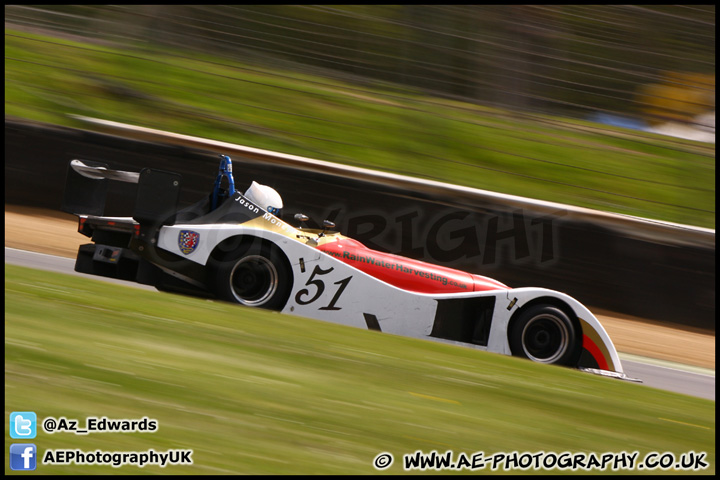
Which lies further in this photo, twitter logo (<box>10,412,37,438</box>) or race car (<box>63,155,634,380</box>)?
race car (<box>63,155,634,380</box>)

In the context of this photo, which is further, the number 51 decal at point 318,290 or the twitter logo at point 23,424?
the number 51 decal at point 318,290

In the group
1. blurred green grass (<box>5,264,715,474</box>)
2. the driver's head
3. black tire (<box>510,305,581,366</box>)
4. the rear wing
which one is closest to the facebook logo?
blurred green grass (<box>5,264,715,474</box>)

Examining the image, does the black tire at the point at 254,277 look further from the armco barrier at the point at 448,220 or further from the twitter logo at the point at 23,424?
the armco barrier at the point at 448,220

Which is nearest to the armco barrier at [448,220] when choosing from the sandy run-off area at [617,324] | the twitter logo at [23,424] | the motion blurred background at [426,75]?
the sandy run-off area at [617,324]

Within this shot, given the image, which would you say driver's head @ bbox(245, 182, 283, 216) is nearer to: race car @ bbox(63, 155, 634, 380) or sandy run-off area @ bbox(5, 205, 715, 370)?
race car @ bbox(63, 155, 634, 380)

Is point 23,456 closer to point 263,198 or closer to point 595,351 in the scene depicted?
point 263,198

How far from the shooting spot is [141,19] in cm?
1555

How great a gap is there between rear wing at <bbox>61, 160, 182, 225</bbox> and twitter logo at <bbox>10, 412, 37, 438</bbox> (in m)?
2.89

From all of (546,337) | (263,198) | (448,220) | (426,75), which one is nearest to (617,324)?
(448,220)

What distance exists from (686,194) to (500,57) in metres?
4.57

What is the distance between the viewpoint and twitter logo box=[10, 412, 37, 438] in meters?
3.16

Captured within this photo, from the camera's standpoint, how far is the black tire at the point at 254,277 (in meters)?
5.97

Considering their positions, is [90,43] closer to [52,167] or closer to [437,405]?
[52,167]

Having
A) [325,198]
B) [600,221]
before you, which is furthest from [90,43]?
[600,221]
